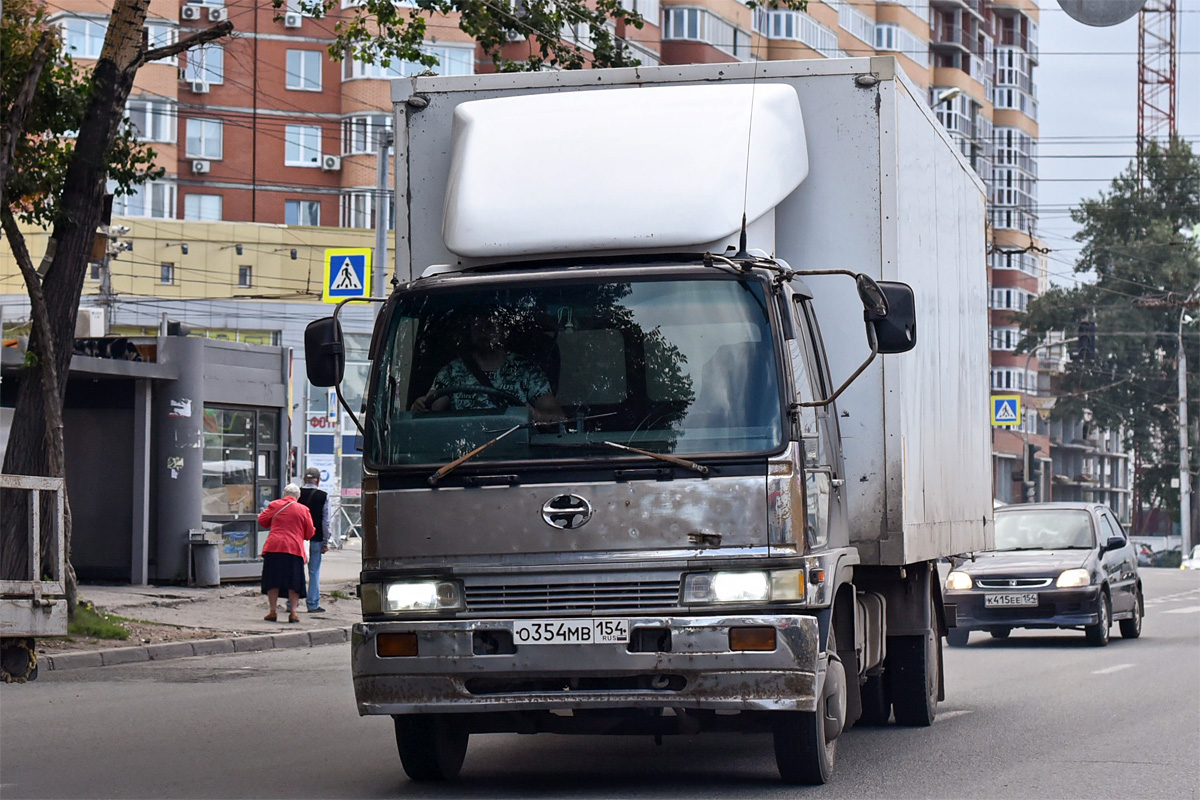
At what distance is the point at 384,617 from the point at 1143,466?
2964 inches

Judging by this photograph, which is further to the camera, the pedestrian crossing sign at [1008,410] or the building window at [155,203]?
the building window at [155,203]

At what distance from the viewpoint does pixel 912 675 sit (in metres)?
10.8

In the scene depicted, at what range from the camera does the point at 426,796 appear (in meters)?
8.23

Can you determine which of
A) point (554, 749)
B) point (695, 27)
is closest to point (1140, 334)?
point (695, 27)

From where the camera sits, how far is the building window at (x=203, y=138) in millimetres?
60938

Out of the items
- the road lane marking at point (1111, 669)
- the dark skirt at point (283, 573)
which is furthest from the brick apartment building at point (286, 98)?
the road lane marking at point (1111, 669)

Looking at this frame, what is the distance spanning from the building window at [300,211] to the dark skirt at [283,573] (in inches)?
1688

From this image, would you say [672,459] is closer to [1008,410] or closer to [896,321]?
[896,321]

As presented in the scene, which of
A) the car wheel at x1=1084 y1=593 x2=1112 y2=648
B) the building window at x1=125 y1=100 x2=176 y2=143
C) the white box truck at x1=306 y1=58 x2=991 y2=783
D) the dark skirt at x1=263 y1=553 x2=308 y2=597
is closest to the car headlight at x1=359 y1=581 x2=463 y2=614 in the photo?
the white box truck at x1=306 y1=58 x2=991 y2=783

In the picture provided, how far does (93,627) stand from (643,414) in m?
11.2

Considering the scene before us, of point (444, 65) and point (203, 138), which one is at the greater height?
point (444, 65)

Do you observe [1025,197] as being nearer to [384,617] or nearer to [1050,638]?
[1050,638]

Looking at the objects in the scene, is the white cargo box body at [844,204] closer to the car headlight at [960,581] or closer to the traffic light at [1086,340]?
the car headlight at [960,581]

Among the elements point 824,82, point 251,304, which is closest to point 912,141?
point 824,82
